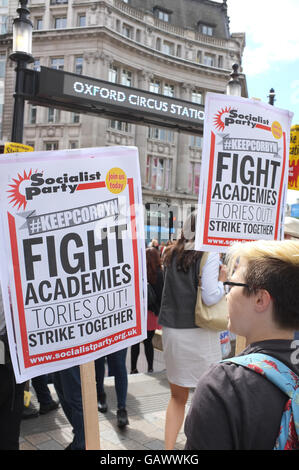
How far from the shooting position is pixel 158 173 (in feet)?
108

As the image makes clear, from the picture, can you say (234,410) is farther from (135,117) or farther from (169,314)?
(135,117)

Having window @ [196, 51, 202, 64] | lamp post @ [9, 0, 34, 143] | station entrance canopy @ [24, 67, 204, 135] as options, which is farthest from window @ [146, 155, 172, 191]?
lamp post @ [9, 0, 34, 143]

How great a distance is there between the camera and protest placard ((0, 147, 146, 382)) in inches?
83.4

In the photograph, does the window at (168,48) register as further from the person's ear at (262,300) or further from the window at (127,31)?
the person's ear at (262,300)

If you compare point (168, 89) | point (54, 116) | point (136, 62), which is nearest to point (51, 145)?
point (54, 116)

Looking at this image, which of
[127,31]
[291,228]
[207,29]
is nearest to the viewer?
[291,228]

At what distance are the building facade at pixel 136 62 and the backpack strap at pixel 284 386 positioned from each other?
26744 mm

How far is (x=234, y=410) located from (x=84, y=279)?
136cm

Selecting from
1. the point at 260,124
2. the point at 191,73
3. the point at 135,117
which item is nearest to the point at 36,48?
the point at 191,73

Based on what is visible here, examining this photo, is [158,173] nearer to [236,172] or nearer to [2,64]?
[2,64]

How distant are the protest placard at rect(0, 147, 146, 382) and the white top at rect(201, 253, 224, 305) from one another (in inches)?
26.6

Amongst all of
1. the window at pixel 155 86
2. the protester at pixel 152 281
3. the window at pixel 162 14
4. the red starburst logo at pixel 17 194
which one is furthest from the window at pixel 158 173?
the red starburst logo at pixel 17 194

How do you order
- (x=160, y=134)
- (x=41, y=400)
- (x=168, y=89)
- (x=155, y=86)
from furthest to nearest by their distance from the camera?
(x=168, y=89), (x=155, y=86), (x=160, y=134), (x=41, y=400)

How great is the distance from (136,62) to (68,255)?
32375 mm
